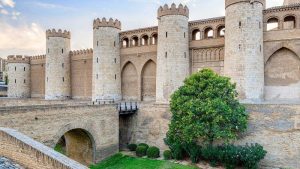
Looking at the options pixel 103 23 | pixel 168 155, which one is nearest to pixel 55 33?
pixel 103 23

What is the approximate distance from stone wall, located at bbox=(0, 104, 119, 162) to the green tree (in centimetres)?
531

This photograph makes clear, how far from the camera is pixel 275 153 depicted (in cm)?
1769

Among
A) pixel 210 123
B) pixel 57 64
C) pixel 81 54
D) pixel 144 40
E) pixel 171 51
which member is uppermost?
pixel 144 40

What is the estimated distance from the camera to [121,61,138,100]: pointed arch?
31609mm

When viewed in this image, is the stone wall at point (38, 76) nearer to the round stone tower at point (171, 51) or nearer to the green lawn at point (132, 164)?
the round stone tower at point (171, 51)

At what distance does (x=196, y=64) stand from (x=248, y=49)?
19.9ft

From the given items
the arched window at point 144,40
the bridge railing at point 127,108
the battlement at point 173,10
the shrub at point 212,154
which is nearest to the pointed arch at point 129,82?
the arched window at point 144,40

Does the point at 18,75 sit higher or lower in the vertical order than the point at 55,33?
lower

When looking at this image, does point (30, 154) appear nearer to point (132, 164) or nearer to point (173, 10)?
point (132, 164)

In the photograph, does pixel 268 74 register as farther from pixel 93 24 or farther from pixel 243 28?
pixel 93 24

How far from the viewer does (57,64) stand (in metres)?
35.5

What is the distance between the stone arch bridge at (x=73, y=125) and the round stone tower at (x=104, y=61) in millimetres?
8496

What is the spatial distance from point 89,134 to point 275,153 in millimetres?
13041

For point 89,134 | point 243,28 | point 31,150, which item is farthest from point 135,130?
point 31,150
